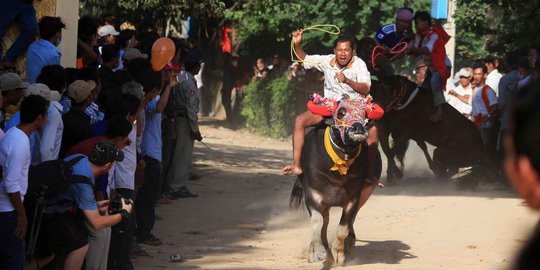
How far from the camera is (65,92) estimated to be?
26.1ft

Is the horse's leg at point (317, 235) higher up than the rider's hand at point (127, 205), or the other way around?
the rider's hand at point (127, 205)

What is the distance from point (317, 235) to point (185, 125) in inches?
178

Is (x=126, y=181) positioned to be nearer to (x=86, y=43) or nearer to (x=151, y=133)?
(x=151, y=133)

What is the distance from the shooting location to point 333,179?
9609 millimetres

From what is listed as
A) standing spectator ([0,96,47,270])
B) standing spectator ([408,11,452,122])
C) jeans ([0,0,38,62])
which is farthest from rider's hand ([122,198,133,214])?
standing spectator ([408,11,452,122])

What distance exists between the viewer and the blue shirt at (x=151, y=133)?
32.0 feet

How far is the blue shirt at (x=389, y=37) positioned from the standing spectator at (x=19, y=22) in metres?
7.73

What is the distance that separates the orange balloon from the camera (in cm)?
937

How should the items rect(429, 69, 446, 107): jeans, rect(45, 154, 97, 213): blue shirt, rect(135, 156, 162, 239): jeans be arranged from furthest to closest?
rect(429, 69, 446, 107): jeans
rect(135, 156, 162, 239): jeans
rect(45, 154, 97, 213): blue shirt

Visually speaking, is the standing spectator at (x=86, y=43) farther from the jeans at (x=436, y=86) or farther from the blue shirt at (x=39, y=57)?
the jeans at (x=436, y=86)

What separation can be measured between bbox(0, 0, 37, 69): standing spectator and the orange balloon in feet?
3.60

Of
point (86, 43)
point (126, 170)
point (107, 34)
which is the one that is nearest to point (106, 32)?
point (107, 34)

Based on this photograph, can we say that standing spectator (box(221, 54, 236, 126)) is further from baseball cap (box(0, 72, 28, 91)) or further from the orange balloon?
baseball cap (box(0, 72, 28, 91))

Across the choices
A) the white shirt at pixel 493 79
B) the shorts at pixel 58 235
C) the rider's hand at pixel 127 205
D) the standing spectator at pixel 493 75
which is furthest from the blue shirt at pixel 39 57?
the white shirt at pixel 493 79
